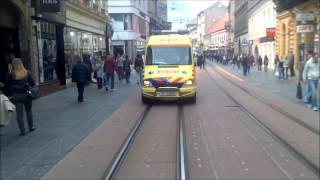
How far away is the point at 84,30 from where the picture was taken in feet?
104

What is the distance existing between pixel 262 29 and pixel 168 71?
3871cm

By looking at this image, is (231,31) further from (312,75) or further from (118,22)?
(312,75)

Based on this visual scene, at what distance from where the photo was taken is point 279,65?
29.2m

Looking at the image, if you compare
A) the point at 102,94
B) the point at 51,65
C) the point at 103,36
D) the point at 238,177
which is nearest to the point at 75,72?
the point at 102,94

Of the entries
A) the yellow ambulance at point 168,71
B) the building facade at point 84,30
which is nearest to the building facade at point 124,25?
the building facade at point 84,30

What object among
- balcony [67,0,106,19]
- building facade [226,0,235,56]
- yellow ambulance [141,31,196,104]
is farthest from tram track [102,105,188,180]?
building facade [226,0,235,56]

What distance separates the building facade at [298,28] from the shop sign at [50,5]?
39.5 ft

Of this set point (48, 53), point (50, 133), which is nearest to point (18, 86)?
point (50, 133)

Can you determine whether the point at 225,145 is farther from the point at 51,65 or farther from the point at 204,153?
the point at 51,65

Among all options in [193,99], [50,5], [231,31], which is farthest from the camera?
[231,31]

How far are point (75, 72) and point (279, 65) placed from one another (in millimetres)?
14587

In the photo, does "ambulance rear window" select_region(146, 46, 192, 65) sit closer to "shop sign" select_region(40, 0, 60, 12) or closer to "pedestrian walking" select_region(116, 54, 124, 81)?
"shop sign" select_region(40, 0, 60, 12)

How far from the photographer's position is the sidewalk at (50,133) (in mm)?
8422

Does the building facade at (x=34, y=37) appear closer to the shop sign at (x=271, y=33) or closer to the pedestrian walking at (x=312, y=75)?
the pedestrian walking at (x=312, y=75)
